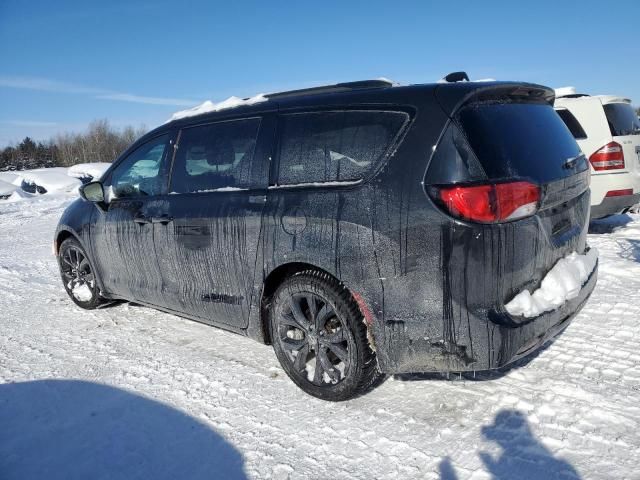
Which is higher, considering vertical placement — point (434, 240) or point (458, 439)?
point (434, 240)

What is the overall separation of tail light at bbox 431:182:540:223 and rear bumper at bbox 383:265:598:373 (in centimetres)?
49

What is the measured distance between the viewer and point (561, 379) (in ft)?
9.49

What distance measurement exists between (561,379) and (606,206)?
13.9 feet

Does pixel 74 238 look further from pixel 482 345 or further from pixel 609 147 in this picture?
pixel 609 147

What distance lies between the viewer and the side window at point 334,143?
2.58 metres

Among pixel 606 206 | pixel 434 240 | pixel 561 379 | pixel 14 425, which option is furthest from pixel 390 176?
pixel 606 206

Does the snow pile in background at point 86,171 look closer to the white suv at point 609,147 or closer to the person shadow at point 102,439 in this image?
the white suv at point 609,147

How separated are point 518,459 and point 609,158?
5.40m

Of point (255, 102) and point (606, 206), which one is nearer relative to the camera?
point (255, 102)

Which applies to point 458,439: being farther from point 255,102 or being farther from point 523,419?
point 255,102

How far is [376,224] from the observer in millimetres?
2488

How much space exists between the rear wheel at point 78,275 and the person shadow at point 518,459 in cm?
394

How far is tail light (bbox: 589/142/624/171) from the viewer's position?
20.3 ft

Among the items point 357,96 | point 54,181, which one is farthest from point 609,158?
point 54,181
